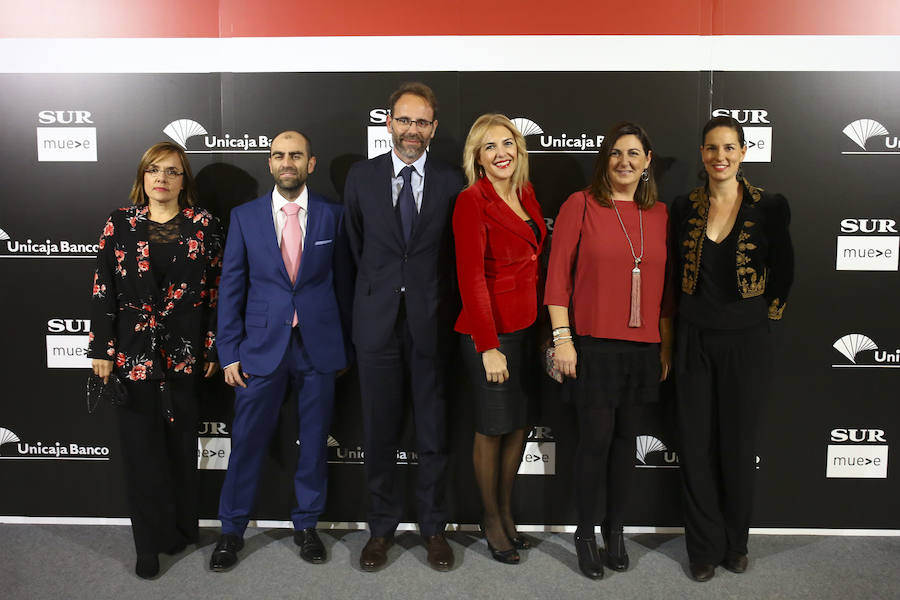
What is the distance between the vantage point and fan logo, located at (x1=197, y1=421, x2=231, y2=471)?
3.36 metres

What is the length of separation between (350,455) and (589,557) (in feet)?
4.07

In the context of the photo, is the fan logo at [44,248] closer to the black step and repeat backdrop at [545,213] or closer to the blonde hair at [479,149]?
the black step and repeat backdrop at [545,213]

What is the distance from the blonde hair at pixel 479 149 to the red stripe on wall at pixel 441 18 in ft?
2.01

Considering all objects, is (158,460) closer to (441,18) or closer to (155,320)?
(155,320)

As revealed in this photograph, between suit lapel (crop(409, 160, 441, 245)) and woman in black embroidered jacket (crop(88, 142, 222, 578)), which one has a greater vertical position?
suit lapel (crop(409, 160, 441, 245))

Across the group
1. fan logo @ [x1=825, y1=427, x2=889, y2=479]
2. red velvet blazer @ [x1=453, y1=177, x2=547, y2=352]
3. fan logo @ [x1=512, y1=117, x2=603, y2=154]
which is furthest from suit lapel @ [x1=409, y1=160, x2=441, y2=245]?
fan logo @ [x1=825, y1=427, x2=889, y2=479]

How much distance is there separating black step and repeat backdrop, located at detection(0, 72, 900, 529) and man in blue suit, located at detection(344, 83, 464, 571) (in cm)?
39

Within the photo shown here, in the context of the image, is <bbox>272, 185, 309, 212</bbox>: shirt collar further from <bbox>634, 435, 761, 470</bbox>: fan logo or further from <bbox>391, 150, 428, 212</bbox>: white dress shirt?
<bbox>634, 435, 761, 470</bbox>: fan logo

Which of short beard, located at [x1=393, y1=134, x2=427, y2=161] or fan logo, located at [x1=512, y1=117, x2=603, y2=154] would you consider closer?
short beard, located at [x1=393, y1=134, x2=427, y2=161]

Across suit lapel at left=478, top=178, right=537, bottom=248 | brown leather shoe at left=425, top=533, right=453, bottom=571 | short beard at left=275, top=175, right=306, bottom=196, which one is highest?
short beard at left=275, top=175, right=306, bottom=196

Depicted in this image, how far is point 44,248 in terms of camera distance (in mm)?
3297

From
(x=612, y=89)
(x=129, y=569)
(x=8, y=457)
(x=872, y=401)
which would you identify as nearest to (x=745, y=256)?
(x=612, y=89)

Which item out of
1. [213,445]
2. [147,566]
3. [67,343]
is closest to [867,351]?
[213,445]

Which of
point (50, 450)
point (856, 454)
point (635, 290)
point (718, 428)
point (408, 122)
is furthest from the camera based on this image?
point (50, 450)
